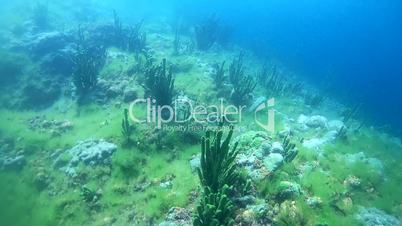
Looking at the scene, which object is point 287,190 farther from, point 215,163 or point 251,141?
point 251,141

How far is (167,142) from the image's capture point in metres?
9.28

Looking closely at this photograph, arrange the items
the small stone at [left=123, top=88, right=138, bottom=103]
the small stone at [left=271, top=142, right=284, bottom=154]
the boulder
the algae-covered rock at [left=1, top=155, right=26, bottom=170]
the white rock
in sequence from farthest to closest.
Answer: the white rock < the small stone at [left=123, top=88, right=138, bottom=103] < the algae-covered rock at [left=1, top=155, right=26, bottom=170] < the small stone at [left=271, top=142, right=284, bottom=154] < the boulder

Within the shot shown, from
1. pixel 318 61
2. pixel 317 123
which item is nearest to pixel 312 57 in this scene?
pixel 318 61

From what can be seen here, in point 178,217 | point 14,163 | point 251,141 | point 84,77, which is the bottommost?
point 14,163

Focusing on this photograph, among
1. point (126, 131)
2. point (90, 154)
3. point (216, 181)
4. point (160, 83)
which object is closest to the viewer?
point (216, 181)

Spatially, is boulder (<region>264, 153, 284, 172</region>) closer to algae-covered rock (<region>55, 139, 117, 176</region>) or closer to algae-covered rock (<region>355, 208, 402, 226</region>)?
algae-covered rock (<region>355, 208, 402, 226</region>)

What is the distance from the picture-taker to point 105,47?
15969mm

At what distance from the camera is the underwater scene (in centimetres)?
683

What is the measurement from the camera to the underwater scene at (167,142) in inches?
269

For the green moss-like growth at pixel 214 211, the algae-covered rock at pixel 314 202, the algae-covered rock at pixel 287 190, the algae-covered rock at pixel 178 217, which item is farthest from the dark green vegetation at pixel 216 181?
the algae-covered rock at pixel 314 202

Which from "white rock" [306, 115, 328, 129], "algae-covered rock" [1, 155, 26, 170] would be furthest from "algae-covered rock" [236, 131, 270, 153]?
"algae-covered rock" [1, 155, 26, 170]

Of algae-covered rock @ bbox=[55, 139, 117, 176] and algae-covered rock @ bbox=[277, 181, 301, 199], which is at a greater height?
algae-covered rock @ bbox=[277, 181, 301, 199]

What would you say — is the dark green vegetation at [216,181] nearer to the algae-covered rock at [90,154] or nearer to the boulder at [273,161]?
the boulder at [273,161]

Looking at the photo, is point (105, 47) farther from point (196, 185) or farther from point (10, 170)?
point (196, 185)
